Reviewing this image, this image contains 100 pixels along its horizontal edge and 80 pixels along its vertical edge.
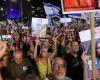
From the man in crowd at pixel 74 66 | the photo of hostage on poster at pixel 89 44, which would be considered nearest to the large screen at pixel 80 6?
the photo of hostage on poster at pixel 89 44

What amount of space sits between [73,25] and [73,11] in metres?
12.3

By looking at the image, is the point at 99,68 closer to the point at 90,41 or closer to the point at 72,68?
the point at 90,41

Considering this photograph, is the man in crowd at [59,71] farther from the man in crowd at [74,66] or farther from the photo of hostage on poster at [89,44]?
the man in crowd at [74,66]

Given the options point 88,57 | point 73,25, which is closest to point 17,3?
point 73,25

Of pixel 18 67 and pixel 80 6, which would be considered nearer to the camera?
pixel 80 6

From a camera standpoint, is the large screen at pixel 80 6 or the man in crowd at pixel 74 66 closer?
the large screen at pixel 80 6

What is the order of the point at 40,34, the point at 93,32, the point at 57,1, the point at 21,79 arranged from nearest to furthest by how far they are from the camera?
the point at 93,32
the point at 21,79
the point at 40,34
the point at 57,1

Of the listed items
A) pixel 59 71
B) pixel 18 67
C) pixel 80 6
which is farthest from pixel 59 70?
pixel 80 6

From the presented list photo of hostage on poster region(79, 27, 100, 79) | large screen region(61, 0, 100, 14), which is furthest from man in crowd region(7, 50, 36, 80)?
large screen region(61, 0, 100, 14)

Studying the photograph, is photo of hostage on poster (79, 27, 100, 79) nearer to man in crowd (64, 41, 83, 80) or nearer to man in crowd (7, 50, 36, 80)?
man in crowd (7, 50, 36, 80)

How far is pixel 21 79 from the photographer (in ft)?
17.9

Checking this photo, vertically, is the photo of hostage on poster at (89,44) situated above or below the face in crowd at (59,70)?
above

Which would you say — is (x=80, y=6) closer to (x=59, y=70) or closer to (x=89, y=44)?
(x=89, y=44)

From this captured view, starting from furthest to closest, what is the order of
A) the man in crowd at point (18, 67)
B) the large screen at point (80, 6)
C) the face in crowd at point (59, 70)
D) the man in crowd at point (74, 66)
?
the man in crowd at point (74, 66), the man in crowd at point (18, 67), the face in crowd at point (59, 70), the large screen at point (80, 6)
